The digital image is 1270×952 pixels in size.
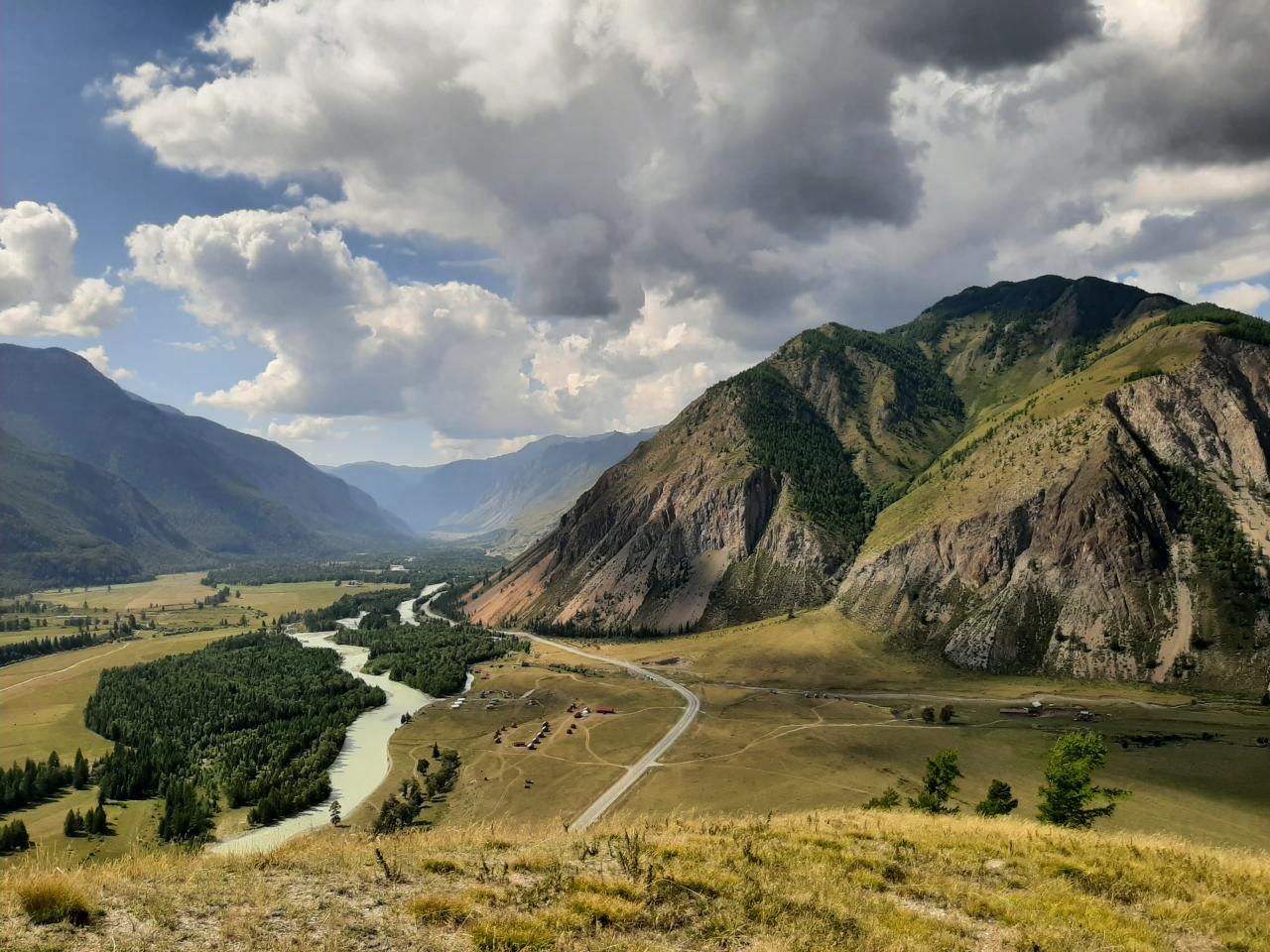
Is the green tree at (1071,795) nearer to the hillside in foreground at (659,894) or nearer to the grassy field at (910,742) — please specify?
the grassy field at (910,742)

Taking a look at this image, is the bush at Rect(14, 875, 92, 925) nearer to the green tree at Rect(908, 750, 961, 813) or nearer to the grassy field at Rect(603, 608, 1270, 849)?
the grassy field at Rect(603, 608, 1270, 849)

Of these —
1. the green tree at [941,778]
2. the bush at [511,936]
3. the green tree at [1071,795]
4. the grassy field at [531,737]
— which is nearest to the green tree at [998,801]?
the green tree at [941,778]

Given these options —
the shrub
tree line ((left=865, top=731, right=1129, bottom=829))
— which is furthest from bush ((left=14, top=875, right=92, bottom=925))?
tree line ((left=865, top=731, right=1129, bottom=829))

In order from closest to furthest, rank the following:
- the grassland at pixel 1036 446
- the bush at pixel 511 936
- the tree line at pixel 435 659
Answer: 1. the bush at pixel 511 936
2. the tree line at pixel 435 659
3. the grassland at pixel 1036 446

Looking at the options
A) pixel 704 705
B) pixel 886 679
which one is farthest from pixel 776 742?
pixel 886 679

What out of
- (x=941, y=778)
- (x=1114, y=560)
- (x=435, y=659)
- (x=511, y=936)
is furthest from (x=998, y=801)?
(x=435, y=659)
